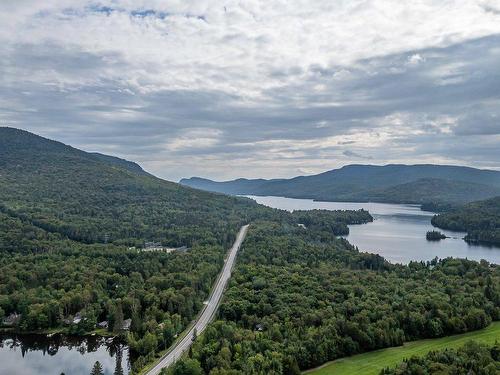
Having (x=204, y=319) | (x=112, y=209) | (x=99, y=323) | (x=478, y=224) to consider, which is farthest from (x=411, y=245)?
(x=99, y=323)

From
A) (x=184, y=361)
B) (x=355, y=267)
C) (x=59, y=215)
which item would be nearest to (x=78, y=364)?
(x=184, y=361)

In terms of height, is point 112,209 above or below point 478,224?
above

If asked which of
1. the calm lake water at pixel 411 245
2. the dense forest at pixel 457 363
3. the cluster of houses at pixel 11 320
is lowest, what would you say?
the cluster of houses at pixel 11 320

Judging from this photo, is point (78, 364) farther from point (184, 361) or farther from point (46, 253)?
point (46, 253)

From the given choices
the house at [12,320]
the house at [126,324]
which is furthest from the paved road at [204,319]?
the house at [12,320]

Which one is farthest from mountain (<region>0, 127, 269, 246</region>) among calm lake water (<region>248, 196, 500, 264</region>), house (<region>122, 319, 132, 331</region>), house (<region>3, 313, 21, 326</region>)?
house (<region>122, 319, 132, 331</region>)

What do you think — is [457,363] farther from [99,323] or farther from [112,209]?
[112,209]

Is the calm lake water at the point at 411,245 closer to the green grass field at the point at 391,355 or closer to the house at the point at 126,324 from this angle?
the green grass field at the point at 391,355

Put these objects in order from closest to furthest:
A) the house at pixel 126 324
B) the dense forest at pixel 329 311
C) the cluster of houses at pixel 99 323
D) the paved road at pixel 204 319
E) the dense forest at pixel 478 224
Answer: the dense forest at pixel 329 311 < the paved road at pixel 204 319 < the house at pixel 126 324 < the cluster of houses at pixel 99 323 < the dense forest at pixel 478 224
